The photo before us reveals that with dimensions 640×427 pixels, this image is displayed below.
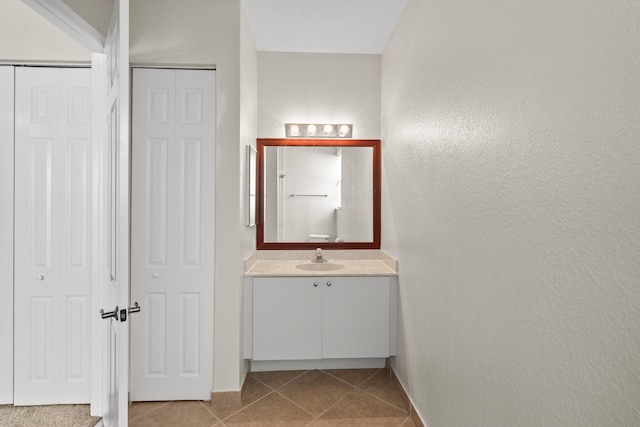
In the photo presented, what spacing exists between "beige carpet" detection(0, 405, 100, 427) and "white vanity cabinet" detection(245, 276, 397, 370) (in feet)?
3.45

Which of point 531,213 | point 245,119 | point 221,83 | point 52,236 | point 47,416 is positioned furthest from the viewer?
point 245,119

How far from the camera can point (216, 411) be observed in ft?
7.83

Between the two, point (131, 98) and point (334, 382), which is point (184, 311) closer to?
point (334, 382)

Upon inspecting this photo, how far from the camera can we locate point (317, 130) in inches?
133

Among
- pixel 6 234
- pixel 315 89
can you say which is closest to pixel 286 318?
pixel 6 234

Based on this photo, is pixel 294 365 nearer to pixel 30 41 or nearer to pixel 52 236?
pixel 52 236

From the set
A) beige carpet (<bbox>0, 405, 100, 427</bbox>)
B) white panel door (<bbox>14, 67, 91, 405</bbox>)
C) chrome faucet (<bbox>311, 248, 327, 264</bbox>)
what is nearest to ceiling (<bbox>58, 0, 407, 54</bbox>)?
white panel door (<bbox>14, 67, 91, 405</bbox>)

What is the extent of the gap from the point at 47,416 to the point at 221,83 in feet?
7.50

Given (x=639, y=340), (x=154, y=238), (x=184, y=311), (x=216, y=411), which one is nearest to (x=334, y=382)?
(x=216, y=411)

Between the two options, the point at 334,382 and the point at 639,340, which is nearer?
the point at 639,340

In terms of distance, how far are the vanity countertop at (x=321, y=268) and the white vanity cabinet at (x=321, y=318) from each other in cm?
4

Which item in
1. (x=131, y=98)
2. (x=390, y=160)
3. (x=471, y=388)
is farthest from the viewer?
(x=390, y=160)

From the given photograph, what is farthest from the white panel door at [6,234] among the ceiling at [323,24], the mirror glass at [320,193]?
the mirror glass at [320,193]

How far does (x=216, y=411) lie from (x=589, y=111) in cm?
252
